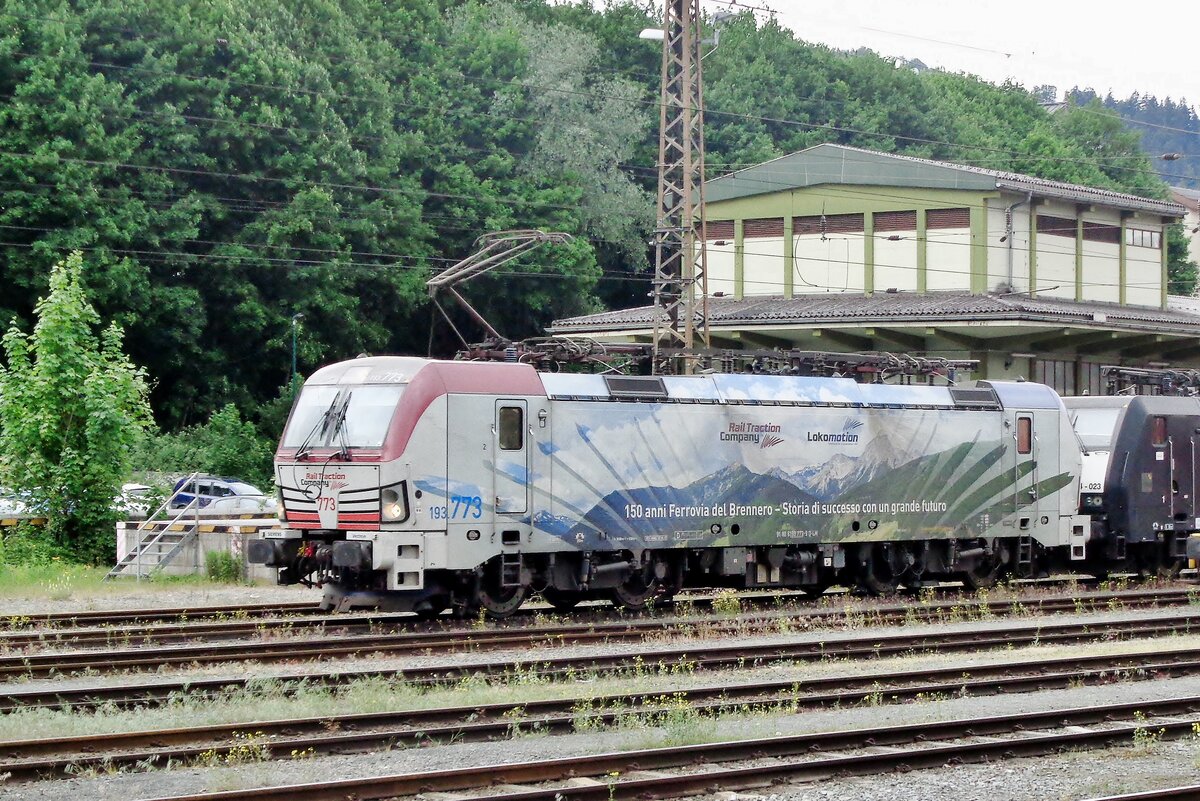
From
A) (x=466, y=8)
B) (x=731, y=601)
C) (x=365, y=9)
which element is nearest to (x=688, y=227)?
(x=731, y=601)

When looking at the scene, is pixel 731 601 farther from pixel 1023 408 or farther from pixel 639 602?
pixel 1023 408

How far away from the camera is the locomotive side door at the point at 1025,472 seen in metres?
24.4

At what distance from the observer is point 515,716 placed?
493 inches

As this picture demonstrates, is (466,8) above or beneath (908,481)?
above

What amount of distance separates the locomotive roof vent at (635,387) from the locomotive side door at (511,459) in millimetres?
1530

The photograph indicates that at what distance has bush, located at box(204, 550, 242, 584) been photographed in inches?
1045

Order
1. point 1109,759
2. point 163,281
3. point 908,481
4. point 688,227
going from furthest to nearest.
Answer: point 163,281 → point 688,227 → point 908,481 → point 1109,759

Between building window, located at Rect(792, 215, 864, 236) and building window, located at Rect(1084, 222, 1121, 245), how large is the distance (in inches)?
281

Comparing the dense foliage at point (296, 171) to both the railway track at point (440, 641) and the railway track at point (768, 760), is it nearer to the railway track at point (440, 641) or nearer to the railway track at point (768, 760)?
the railway track at point (440, 641)

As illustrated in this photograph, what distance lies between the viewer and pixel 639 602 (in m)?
20.9

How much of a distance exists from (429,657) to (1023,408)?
12.2 m

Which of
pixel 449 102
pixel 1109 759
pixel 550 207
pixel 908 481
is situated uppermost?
pixel 449 102

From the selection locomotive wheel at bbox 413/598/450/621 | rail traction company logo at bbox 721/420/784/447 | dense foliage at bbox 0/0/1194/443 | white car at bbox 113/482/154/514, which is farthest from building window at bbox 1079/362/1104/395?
locomotive wheel at bbox 413/598/450/621

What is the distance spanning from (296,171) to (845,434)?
31345 mm
